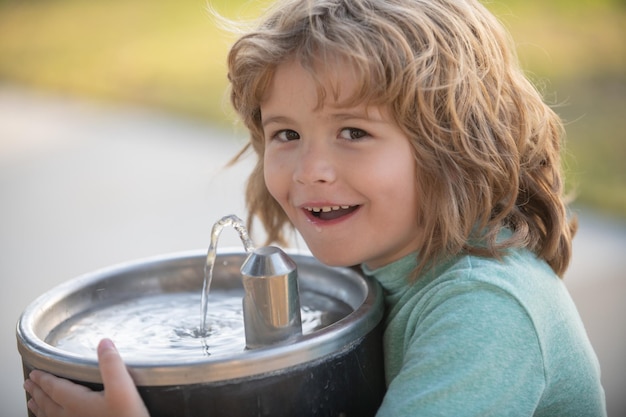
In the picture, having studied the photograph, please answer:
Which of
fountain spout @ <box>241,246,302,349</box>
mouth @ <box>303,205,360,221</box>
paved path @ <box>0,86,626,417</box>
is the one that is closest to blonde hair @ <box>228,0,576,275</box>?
mouth @ <box>303,205,360,221</box>

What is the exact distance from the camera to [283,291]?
1.24 meters

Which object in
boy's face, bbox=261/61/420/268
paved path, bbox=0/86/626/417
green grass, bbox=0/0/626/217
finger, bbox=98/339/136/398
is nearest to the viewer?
finger, bbox=98/339/136/398

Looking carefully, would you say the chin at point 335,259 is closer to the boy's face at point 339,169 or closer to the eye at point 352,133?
the boy's face at point 339,169

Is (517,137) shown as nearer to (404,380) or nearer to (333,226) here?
(333,226)

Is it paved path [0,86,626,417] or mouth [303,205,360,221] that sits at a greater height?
mouth [303,205,360,221]

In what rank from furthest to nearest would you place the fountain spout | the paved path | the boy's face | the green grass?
the green grass
the paved path
the boy's face
the fountain spout

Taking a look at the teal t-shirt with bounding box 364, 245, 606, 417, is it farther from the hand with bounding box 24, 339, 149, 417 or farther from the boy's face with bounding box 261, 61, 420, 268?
the hand with bounding box 24, 339, 149, 417

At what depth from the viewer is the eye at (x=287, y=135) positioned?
141 cm

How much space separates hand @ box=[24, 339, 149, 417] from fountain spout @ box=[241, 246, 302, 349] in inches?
7.9

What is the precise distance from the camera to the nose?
133 centimetres

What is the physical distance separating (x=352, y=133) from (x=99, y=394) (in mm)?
511

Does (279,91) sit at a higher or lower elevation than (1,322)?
higher

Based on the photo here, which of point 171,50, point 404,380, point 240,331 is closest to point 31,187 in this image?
point 171,50

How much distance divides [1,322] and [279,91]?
5.75 feet
